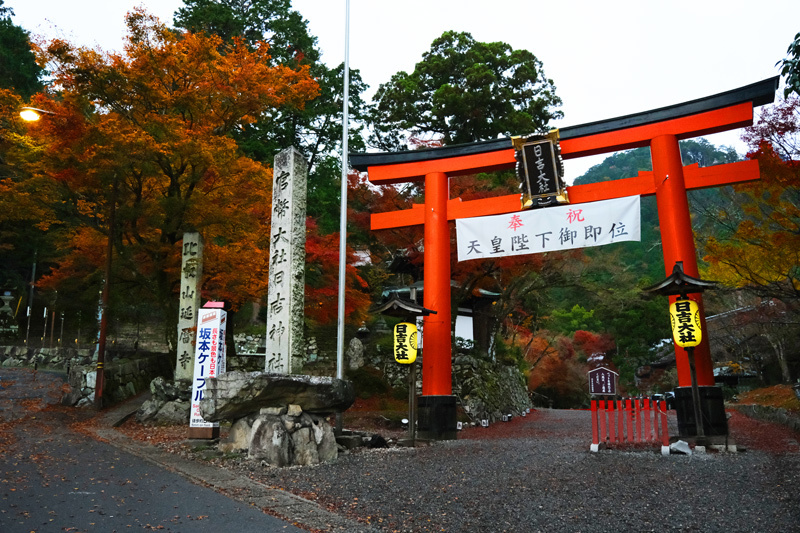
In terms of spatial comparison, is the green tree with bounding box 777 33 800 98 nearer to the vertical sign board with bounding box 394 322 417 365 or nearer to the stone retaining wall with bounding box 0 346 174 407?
the vertical sign board with bounding box 394 322 417 365

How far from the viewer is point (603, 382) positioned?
26656 millimetres

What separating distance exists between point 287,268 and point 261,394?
2.35 meters

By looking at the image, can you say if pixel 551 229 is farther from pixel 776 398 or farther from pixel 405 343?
pixel 776 398

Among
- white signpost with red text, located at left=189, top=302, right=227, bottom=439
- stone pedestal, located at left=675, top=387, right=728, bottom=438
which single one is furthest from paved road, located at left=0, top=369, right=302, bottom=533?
stone pedestal, located at left=675, top=387, right=728, bottom=438

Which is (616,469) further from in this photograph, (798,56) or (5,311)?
(5,311)

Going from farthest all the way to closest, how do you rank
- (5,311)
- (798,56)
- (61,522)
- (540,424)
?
1. (5,311)
2. (540,424)
3. (798,56)
4. (61,522)

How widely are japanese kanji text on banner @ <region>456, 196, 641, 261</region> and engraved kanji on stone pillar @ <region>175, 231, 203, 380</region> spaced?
691 cm

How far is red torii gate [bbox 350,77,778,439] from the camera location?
10648mm

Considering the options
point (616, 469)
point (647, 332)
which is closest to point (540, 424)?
point (616, 469)

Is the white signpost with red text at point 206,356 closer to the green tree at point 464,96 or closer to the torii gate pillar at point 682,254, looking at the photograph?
the torii gate pillar at point 682,254

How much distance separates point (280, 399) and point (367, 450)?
2483 millimetres

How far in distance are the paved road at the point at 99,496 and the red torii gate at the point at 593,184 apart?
6.19 m

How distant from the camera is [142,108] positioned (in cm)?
1514

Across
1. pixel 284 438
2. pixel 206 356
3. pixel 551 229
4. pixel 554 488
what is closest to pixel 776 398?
pixel 551 229
